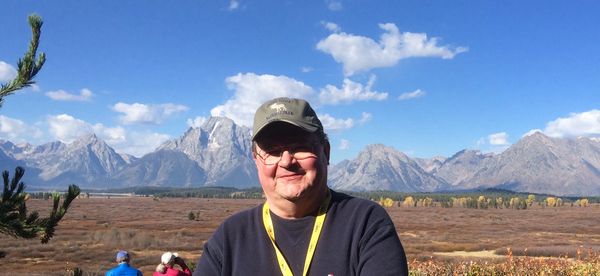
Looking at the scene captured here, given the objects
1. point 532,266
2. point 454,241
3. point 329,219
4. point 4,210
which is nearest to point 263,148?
point 329,219

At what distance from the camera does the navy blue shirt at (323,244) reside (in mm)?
2039

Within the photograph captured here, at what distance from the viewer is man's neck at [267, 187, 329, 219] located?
2.22 m

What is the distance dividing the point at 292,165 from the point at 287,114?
0.25 m

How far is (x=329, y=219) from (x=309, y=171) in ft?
0.79

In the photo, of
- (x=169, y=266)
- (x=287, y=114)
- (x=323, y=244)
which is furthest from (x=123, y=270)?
(x=287, y=114)

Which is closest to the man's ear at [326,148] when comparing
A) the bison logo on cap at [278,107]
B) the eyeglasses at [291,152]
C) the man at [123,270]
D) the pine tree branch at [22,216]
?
the eyeglasses at [291,152]

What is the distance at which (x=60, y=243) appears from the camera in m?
39.3

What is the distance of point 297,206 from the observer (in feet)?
7.30

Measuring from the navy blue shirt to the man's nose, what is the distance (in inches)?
10.6

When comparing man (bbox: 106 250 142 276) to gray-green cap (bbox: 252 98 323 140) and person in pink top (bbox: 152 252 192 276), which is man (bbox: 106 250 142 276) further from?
gray-green cap (bbox: 252 98 323 140)

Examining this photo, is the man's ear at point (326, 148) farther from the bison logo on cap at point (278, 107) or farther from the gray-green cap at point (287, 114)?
the bison logo on cap at point (278, 107)

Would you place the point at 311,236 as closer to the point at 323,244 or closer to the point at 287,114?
the point at 323,244

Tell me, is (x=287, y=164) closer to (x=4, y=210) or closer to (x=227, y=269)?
(x=227, y=269)

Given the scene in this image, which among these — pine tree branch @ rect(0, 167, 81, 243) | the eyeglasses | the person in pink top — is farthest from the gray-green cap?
the person in pink top
